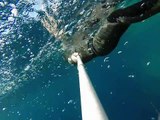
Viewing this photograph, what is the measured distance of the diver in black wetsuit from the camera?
189 inches

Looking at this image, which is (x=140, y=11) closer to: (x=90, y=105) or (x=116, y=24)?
(x=116, y=24)

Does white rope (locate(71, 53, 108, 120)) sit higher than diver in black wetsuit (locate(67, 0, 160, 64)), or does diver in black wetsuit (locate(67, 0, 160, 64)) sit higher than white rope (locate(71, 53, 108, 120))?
diver in black wetsuit (locate(67, 0, 160, 64))

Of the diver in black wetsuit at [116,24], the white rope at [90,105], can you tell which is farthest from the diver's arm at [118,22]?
the white rope at [90,105]

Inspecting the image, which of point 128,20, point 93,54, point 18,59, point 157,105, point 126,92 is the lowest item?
point 128,20

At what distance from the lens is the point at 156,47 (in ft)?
214

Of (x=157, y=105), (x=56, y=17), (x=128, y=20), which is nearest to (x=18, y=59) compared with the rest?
(x=56, y=17)

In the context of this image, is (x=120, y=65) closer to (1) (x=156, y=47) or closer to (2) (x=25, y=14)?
(1) (x=156, y=47)

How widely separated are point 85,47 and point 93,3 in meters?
8.53

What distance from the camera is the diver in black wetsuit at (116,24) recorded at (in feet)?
15.8

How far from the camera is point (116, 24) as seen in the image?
17.4 ft

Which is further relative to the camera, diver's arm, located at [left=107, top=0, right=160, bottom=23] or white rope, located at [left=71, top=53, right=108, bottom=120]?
diver's arm, located at [left=107, top=0, right=160, bottom=23]

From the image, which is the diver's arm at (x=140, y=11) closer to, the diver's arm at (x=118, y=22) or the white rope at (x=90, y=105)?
the diver's arm at (x=118, y=22)

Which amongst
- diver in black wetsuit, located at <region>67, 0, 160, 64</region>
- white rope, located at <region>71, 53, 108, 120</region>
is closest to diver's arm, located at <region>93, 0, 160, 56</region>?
diver in black wetsuit, located at <region>67, 0, 160, 64</region>

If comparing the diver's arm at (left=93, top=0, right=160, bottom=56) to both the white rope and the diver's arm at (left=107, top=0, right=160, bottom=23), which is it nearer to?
the diver's arm at (left=107, top=0, right=160, bottom=23)
